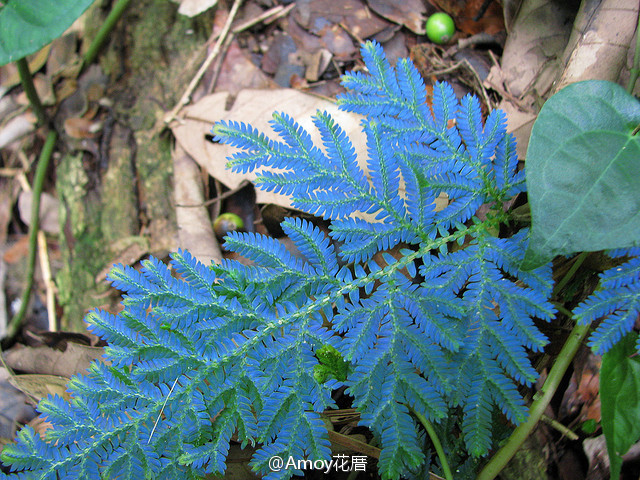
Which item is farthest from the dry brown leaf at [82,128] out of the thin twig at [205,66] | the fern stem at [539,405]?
the fern stem at [539,405]

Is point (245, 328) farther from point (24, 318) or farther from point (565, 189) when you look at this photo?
point (24, 318)

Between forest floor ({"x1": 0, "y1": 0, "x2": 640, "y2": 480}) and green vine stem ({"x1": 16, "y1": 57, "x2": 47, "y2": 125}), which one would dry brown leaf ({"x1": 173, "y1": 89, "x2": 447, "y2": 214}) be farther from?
green vine stem ({"x1": 16, "y1": 57, "x2": 47, "y2": 125})

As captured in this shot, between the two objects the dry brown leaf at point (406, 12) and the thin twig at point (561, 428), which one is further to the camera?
the dry brown leaf at point (406, 12)

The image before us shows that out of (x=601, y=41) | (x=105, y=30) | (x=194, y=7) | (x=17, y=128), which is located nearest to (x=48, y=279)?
(x=17, y=128)

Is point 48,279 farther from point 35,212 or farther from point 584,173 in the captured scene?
point 584,173

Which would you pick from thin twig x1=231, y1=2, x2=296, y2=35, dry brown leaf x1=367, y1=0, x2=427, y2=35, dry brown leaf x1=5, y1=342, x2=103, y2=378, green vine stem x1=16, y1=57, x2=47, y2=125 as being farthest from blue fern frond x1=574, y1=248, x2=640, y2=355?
green vine stem x1=16, y1=57, x2=47, y2=125

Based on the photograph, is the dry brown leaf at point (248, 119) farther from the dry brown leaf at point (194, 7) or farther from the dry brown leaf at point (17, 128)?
the dry brown leaf at point (17, 128)

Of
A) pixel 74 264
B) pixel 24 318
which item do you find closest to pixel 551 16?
pixel 74 264
